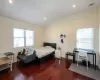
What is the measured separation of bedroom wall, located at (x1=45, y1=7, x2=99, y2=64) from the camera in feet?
12.2

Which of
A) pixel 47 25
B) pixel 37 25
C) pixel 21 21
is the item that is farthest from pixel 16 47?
pixel 47 25

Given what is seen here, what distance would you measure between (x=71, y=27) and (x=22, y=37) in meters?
3.26

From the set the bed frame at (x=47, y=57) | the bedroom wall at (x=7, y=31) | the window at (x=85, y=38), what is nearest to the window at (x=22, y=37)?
the bedroom wall at (x=7, y=31)

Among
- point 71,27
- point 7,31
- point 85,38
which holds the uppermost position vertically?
point 71,27

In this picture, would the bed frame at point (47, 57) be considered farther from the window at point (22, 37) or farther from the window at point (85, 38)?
the window at point (85, 38)

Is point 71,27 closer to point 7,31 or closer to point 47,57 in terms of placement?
point 47,57

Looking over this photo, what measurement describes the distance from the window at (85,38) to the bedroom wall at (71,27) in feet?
0.60

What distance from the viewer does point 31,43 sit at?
17.1 feet

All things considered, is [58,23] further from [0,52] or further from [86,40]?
[0,52]

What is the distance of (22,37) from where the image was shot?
4660 millimetres

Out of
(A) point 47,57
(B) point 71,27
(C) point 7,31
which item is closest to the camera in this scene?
(C) point 7,31

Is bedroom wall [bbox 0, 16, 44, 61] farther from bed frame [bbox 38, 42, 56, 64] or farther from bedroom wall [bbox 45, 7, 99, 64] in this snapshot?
bedroom wall [bbox 45, 7, 99, 64]

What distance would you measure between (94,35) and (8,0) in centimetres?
424

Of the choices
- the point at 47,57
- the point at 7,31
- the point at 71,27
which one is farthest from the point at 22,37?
the point at 71,27
